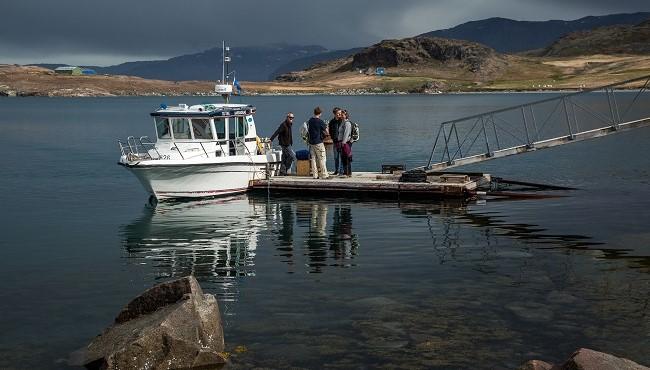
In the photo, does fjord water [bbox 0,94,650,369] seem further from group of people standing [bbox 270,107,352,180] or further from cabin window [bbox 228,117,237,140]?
cabin window [bbox 228,117,237,140]

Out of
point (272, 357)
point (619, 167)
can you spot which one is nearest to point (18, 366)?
point (272, 357)

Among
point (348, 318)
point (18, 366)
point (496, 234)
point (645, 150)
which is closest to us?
point (18, 366)

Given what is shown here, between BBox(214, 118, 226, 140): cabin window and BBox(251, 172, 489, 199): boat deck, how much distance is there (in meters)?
2.21

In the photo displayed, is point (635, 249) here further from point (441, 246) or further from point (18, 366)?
point (18, 366)

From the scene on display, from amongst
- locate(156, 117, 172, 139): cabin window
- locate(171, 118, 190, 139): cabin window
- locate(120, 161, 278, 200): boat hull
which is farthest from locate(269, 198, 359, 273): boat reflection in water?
locate(156, 117, 172, 139): cabin window

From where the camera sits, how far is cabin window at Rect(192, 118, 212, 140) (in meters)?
29.4

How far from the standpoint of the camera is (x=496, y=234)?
2245 cm

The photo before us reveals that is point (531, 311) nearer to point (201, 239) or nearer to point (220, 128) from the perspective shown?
point (201, 239)

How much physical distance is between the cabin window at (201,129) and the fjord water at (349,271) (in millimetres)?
2659

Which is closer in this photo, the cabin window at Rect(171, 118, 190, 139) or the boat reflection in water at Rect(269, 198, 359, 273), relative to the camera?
the boat reflection in water at Rect(269, 198, 359, 273)

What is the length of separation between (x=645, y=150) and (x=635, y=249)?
31.1m

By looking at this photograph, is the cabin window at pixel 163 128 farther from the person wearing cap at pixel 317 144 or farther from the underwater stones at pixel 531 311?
the underwater stones at pixel 531 311

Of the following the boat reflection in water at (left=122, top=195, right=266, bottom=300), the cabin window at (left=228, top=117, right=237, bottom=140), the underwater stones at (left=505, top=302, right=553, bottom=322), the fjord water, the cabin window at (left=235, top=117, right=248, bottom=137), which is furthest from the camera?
the cabin window at (left=235, top=117, right=248, bottom=137)

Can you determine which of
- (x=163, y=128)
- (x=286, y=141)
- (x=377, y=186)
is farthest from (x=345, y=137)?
(x=163, y=128)
